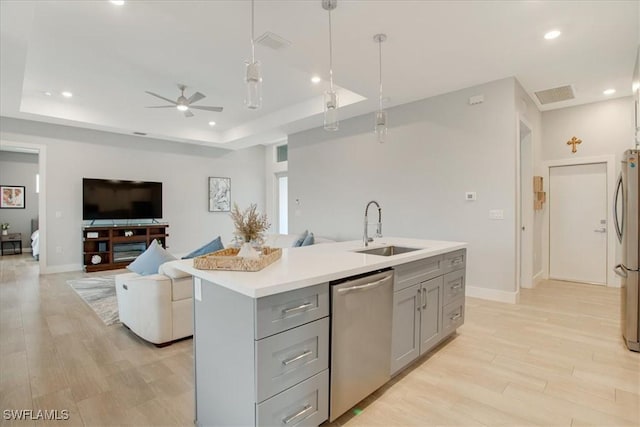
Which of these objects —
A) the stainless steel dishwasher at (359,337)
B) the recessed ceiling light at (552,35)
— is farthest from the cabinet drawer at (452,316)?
the recessed ceiling light at (552,35)

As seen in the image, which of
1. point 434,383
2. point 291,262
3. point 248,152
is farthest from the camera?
point 248,152

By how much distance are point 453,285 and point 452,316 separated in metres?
0.28

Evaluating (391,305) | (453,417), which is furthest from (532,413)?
(391,305)

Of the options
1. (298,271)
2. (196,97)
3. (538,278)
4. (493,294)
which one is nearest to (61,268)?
(196,97)

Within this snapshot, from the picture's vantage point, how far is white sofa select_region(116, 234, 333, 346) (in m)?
2.78

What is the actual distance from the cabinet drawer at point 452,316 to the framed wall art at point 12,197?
11.2 meters

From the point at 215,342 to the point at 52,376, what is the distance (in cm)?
165

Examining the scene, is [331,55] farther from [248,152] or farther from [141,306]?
[248,152]

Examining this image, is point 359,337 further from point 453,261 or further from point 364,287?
point 453,261

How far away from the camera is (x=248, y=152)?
9.16m

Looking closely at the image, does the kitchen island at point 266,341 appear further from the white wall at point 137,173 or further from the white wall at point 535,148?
the white wall at point 137,173

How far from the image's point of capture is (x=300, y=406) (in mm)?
1547

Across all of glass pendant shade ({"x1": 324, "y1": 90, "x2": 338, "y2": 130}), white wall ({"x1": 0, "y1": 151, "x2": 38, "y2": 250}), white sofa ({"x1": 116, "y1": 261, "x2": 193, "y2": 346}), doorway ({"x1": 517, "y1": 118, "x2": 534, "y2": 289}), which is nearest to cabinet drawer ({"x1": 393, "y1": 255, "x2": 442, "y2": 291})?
glass pendant shade ({"x1": 324, "y1": 90, "x2": 338, "y2": 130})

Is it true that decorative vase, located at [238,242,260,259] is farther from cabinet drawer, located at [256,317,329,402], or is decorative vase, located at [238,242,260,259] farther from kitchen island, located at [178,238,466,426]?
cabinet drawer, located at [256,317,329,402]
